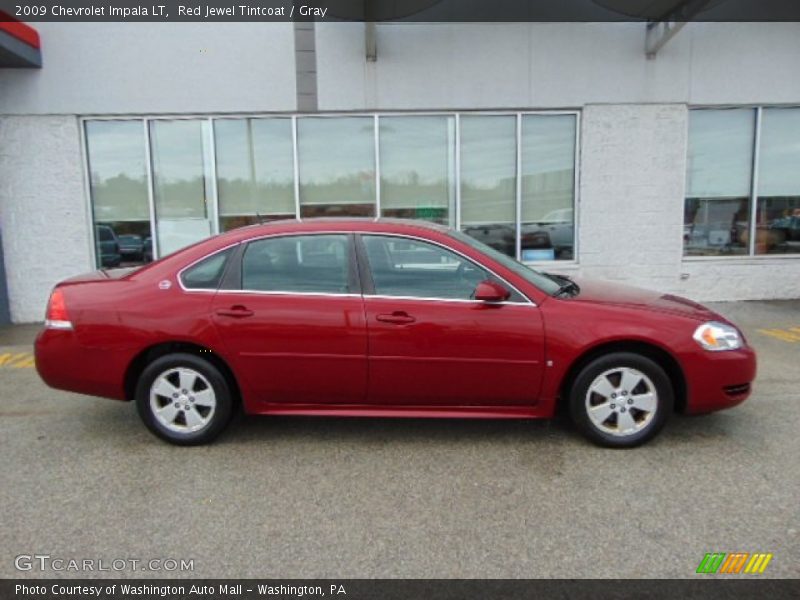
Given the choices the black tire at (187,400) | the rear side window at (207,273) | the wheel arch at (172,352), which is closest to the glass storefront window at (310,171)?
the rear side window at (207,273)

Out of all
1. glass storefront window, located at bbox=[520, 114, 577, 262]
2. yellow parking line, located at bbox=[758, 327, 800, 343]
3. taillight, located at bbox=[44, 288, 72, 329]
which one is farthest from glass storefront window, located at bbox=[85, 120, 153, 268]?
yellow parking line, located at bbox=[758, 327, 800, 343]

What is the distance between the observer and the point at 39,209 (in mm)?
8031

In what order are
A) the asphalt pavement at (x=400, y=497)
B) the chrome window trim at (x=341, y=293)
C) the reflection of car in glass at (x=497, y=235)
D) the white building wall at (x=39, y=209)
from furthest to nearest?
the reflection of car in glass at (x=497, y=235), the white building wall at (x=39, y=209), the chrome window trim at (x=341, y=293), the asphalt pavement at (x=400, y=497)

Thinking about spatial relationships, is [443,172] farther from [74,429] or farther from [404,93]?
[74,429]

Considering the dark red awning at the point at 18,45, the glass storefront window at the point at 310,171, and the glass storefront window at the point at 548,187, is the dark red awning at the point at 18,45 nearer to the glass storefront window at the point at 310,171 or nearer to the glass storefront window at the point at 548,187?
the glass storefront window at the point at 310,171

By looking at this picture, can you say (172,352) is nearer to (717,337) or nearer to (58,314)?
(58,314)

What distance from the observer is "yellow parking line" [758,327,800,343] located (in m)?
6.59

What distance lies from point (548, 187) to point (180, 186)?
18.4 ft

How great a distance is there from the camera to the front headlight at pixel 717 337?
3.65 m

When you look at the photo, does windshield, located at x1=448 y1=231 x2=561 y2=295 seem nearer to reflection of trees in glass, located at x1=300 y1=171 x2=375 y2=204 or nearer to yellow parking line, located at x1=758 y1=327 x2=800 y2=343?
yellow parking line, located at x1=758 y1=327 x2=800 y2=343

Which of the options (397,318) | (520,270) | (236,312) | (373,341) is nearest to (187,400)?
(236,312)

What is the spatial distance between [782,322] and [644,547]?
625 centimetres

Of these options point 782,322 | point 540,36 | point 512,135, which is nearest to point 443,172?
point 512,135

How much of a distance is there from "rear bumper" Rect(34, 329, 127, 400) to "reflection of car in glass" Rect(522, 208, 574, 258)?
6.36 m
